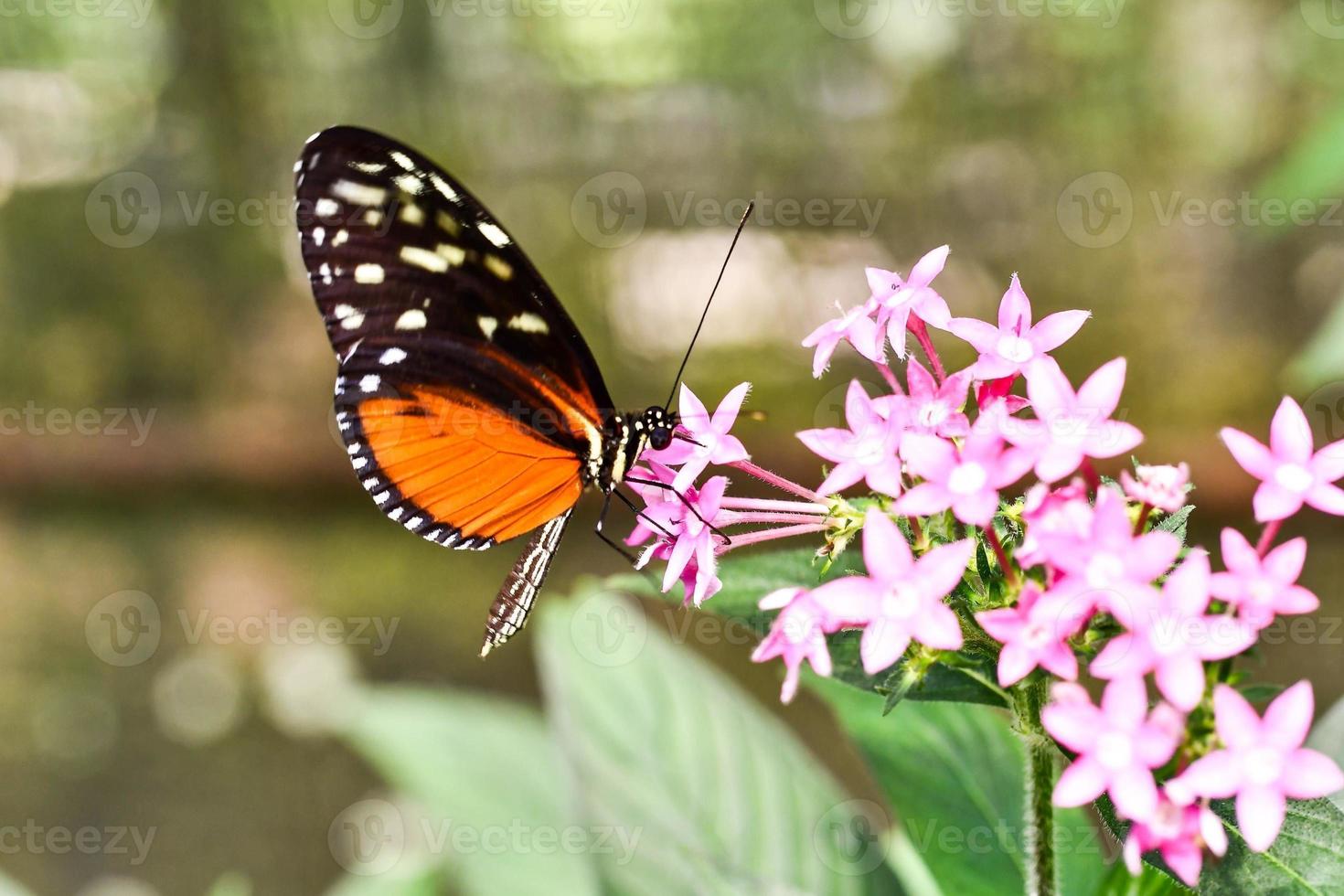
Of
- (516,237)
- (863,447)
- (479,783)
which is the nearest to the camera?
(863,447)

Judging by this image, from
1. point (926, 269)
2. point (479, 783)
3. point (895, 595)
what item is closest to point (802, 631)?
point (895, 595)

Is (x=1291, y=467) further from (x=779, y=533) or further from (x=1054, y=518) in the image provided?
(x=779, y=533)

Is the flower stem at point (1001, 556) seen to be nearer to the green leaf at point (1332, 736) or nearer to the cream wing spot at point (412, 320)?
the green leaf at point (1332, 736)

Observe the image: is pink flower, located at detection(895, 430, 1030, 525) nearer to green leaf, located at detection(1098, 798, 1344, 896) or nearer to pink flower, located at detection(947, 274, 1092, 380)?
pink flower, located at detection(947, 274, 1092, 380)

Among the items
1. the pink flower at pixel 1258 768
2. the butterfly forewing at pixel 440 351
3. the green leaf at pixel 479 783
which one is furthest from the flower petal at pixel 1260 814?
the green leaf at pixel 479 783

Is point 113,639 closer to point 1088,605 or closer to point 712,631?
point 712,631
